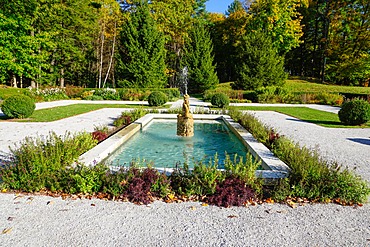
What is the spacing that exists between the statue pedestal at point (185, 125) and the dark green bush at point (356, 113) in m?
6.88

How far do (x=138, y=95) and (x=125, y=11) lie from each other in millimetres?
14643

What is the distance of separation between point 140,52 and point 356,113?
74.7ft

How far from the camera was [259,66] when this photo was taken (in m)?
27.6

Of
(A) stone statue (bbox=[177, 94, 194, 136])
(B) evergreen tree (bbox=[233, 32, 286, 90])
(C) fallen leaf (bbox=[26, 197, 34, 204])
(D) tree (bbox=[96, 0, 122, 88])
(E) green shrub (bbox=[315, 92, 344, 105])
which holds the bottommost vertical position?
(C) fallen leaf (bbox=[26, 197, 34, 204])

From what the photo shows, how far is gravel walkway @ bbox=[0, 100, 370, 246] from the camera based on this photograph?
2816 millimetres

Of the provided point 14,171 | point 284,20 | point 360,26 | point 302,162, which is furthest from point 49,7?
point 360,26

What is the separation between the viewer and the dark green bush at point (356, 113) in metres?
11.2

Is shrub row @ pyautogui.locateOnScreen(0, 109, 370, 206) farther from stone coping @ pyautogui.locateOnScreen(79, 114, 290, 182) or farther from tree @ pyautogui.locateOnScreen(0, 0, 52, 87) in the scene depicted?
tree @ pyautogui.locateOnScreen(0, 0, 52, 87)

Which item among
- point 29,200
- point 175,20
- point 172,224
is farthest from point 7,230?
point 175,20

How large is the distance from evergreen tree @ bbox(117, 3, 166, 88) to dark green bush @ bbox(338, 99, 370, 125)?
20359 millimetres

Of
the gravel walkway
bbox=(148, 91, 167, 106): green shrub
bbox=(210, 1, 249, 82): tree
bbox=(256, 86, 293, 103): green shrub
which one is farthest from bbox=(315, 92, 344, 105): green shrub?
the gravel walkway

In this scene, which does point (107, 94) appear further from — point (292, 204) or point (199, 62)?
point (292, 204)

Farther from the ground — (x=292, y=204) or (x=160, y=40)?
(x=160, y=40)

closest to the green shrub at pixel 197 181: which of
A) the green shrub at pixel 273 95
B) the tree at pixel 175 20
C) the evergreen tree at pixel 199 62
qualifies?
the green shrub at pixel 273 95
